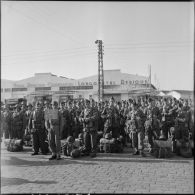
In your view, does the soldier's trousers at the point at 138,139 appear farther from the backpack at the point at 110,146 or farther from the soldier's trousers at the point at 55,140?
the soldier's trousers at the point at 55,140

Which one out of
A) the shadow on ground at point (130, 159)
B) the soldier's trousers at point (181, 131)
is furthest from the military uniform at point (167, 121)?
the shadow on ground at point (130, 159)

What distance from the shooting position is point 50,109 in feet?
28.2

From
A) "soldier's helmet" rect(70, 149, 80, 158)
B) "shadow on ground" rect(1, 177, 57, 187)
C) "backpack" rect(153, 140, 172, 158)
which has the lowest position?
"shadow on ground" rect(1, 177, 57, 187)

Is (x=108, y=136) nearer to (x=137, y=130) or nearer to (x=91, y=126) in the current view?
(x=91, y=126)

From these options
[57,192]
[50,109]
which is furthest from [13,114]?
[57,192]

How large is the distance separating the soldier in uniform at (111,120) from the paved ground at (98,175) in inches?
63.5

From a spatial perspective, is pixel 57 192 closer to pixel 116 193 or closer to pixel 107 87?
pixel 116 193

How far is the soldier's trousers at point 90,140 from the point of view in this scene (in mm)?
8852

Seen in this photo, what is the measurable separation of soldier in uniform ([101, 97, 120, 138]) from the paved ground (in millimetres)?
1613

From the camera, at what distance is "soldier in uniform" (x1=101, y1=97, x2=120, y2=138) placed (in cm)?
1006

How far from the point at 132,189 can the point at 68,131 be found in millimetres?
6995

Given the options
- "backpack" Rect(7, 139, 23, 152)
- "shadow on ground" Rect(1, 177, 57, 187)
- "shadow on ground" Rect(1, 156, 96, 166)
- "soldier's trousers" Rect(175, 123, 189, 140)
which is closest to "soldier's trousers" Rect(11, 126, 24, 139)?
"backpack" Rect(7, 139, 23, 152)

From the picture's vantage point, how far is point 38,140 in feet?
30.9

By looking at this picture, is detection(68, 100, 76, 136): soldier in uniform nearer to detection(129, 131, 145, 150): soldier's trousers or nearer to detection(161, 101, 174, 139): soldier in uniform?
detection(129, 131, 145, 150): soldier's trousers
